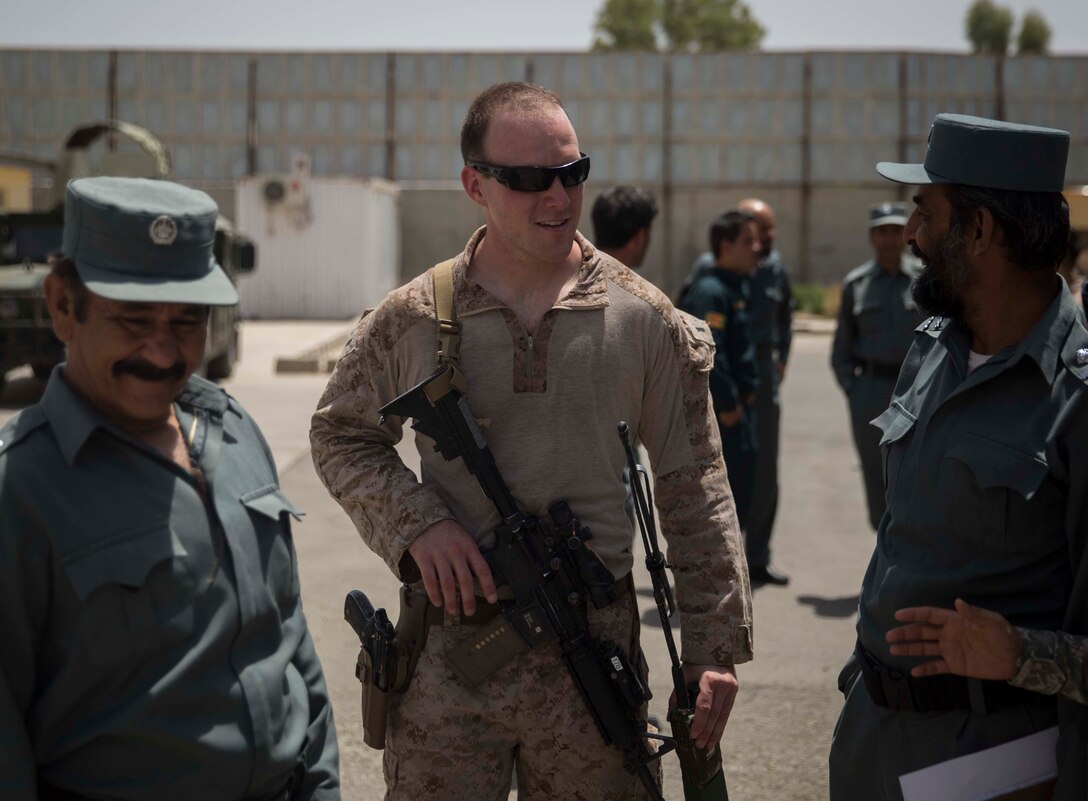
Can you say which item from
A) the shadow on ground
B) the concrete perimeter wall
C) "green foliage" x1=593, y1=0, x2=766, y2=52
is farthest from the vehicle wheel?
"green foliage" x1=593, y1=0, x2=766, y2=52

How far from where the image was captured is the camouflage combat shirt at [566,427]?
9.30 feet

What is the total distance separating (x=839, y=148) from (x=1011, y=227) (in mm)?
35725

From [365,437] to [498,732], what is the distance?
0.69 metres

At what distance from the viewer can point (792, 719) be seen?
5348 millimetres

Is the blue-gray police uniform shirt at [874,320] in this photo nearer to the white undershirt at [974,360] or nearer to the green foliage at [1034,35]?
the white undershirt at [974,360]

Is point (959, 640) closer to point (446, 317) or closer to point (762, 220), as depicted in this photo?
point (446, 317)

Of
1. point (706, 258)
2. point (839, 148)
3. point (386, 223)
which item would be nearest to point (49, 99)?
point (386, 223)

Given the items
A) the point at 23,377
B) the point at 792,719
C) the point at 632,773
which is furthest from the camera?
the point at 23,377

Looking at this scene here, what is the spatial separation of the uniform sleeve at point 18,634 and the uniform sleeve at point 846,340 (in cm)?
578

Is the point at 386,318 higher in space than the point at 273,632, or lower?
higher

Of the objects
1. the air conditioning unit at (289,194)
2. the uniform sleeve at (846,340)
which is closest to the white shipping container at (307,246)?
the air conditioning unit at (289,194)

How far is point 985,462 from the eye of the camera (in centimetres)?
242

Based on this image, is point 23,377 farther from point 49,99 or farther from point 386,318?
point 49,99

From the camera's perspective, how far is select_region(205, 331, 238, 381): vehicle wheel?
663 inches
